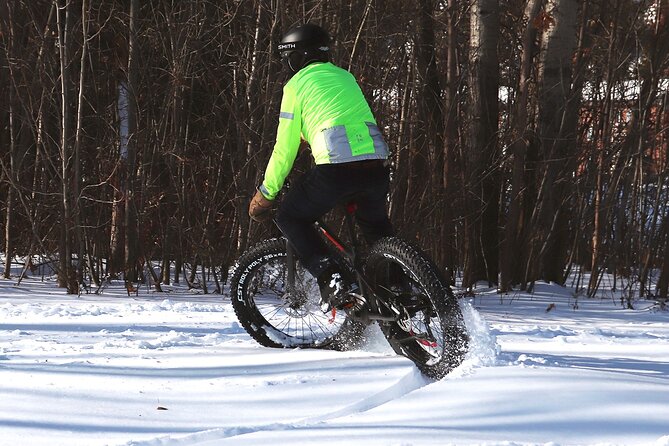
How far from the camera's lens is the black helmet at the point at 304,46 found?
5102 millimetres

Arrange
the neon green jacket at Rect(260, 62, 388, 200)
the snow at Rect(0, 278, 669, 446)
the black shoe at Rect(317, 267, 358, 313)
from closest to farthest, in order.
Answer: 1. the snow at Rect(0, 278, 669, 446)
2. the neon green jacket at Rect(260, 62, 388, 200)
3. the black shoe at Rect(317, 267, 358, 313)

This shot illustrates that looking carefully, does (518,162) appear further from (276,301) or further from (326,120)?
(326,120)

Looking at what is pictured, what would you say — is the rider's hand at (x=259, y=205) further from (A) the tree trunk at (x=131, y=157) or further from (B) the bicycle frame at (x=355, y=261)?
(A) the tree trunk at (x=131, y=157)

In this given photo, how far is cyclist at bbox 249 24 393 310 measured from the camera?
15.9 ft

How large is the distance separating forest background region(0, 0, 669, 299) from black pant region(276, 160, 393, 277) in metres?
3.58

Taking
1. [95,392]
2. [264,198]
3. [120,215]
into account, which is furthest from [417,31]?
[95,392]

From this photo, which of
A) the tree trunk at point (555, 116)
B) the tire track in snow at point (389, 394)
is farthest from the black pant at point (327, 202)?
the tree trunk at point (555, 116)

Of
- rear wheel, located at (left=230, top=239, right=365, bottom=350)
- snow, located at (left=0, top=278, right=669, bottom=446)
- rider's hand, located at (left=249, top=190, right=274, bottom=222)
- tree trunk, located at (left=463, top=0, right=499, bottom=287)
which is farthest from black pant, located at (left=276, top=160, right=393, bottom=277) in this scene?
tree trunk, located at (left=463, top=0, right=499, bottom=287)

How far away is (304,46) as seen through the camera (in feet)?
16.7

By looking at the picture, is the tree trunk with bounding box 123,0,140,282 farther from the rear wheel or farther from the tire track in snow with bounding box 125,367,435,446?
the tire track in snow with bounding box 125,367,435,446

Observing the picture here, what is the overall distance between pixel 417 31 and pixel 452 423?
706 centimetres

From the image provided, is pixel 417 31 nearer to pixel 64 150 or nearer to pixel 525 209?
pixel 525 209

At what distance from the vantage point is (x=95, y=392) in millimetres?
4008

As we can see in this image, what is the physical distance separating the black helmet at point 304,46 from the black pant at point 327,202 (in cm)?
66
